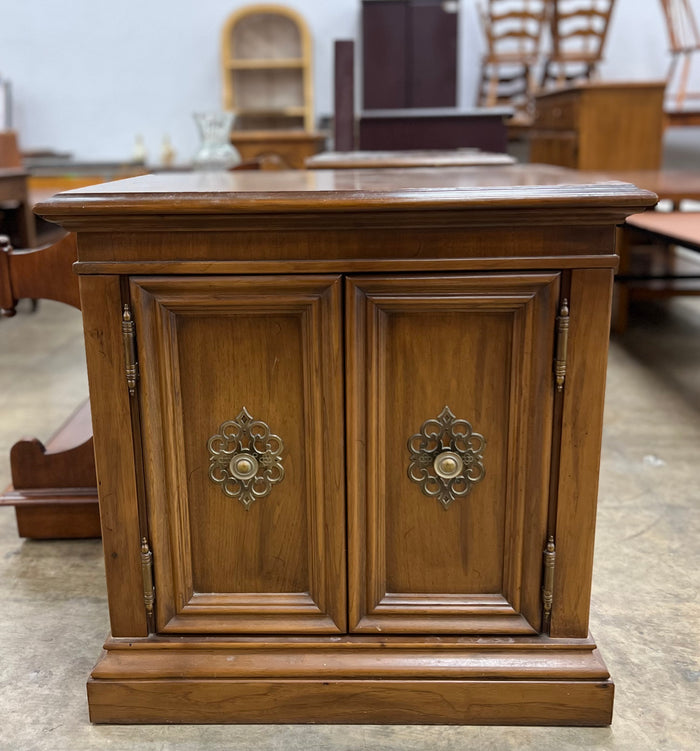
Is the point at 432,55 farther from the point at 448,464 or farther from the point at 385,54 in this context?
the point at 448,464

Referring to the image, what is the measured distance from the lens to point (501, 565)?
4.06 feet

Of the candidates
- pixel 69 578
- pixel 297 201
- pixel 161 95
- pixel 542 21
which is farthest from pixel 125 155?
pixel 297 201

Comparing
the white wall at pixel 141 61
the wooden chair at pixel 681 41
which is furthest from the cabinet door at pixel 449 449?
the white wall at pixel 141 61

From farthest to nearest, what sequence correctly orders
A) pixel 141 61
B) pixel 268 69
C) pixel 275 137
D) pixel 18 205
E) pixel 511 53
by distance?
pixel 141 61 → pixel 268 69 → pixel 511 53 → pixel 275 137 → pixel 18 205

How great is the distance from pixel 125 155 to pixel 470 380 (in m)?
8.58

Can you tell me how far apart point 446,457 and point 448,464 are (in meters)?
0.01

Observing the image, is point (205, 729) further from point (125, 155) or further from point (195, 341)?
point (125, 155)

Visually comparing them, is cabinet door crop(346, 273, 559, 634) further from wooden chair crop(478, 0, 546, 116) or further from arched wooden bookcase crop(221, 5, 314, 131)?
arched wooden bookcase crop(221, 5, 314, 131)

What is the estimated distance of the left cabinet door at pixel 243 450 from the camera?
3.71ft

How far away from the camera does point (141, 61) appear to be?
8.68 meters

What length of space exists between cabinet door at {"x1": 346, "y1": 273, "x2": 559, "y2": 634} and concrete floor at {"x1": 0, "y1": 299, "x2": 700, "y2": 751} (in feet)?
0.60

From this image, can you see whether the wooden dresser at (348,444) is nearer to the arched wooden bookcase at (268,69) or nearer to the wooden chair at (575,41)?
the wooden chair at (575,41)

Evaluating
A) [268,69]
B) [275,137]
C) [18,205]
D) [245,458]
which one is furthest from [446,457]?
[268,69]

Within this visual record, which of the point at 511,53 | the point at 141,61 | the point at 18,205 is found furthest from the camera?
the point at 141,61
